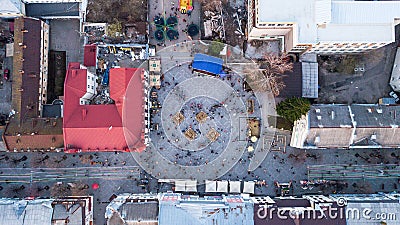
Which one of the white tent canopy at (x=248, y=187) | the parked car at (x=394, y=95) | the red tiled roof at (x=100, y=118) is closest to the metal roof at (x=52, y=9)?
the red tiled roof at (x=100, y=118)

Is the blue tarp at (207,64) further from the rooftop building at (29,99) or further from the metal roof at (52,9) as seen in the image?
the rooftop building at (29,99)

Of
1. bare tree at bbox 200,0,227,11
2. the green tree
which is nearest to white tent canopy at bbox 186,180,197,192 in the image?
the green tree

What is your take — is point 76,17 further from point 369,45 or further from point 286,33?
point 369,45

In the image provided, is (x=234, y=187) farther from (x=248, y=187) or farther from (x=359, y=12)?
(x=359, y=12)

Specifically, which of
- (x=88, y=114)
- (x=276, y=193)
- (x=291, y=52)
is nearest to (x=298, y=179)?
(x=276, y=193)

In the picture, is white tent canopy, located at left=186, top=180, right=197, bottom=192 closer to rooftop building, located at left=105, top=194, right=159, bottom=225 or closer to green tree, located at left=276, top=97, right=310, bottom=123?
rooftop building, located at left=105, top=194, right=159, bottom=225

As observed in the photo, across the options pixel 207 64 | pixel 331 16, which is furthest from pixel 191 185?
pixel 331 16

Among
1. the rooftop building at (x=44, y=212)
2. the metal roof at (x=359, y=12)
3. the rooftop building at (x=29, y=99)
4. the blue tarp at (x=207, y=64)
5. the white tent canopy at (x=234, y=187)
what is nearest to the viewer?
the rooftop building at (x=44, y=212)
